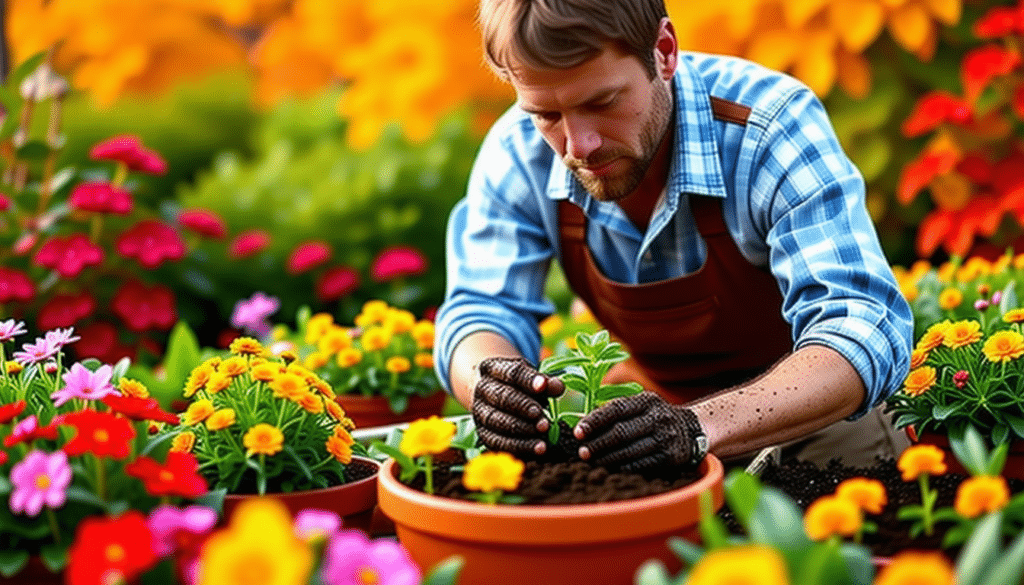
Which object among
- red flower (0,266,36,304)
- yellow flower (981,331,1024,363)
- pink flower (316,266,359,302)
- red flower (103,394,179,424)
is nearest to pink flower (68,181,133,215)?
red flower (0,266,36,304)

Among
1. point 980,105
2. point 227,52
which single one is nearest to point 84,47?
point 227,52

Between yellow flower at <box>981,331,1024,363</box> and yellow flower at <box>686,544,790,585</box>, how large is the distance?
3.24 ft

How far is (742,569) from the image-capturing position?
0.91 metres

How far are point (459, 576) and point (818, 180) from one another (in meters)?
1.03

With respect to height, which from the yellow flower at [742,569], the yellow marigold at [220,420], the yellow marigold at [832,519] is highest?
the yellow flower at [742,569]

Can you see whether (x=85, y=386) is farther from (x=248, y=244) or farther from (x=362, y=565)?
(x=248, y=244)

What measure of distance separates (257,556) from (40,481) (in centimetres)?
44

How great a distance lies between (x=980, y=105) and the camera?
353 cm

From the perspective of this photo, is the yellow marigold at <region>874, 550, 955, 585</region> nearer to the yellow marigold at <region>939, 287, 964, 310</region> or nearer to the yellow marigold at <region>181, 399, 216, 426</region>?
the yellow marigold at <region>181, 399, 216, 426</region>

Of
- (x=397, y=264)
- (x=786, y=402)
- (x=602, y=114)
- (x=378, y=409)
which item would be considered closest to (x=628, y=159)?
(x=602, y=114)

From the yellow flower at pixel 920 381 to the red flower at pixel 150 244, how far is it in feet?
8.27

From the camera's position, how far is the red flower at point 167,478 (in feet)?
4.17

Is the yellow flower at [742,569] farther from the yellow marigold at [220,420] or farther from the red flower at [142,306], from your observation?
the red flower at [142,306]

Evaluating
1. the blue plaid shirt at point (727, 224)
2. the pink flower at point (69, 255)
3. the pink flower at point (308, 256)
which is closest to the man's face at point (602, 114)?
the blue plaid shirt at point (727, 224)
